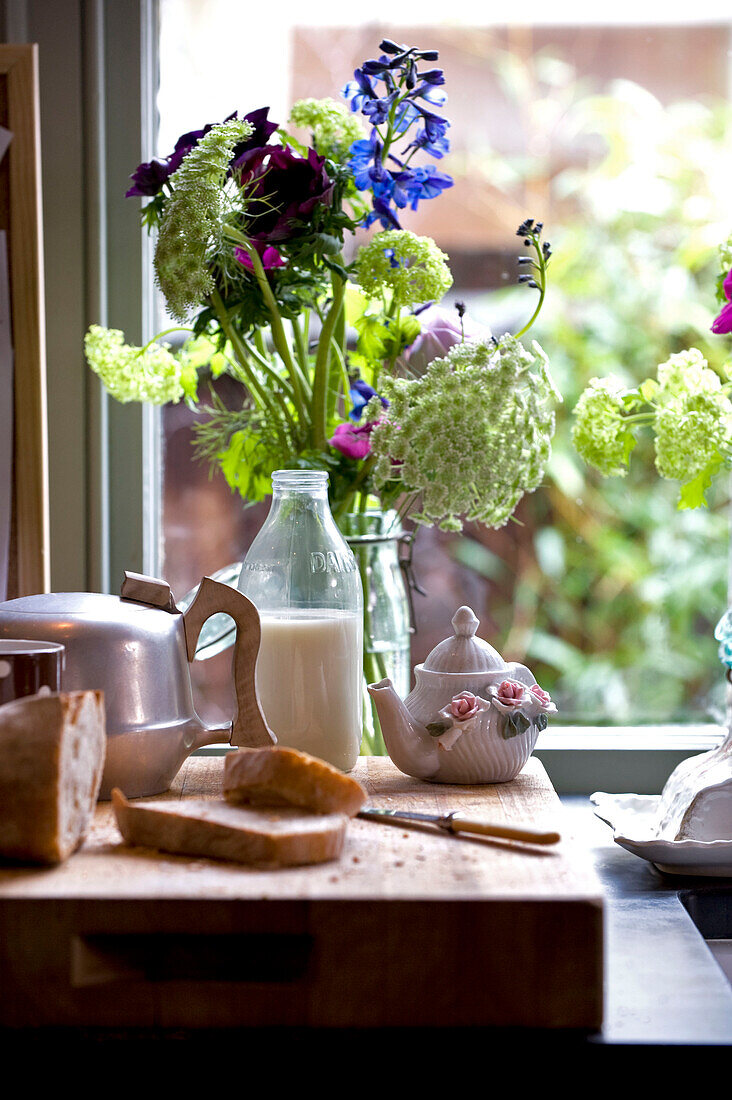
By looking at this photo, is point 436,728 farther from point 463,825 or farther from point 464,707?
point 463,825

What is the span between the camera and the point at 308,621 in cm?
98

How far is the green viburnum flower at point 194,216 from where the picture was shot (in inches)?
37.3

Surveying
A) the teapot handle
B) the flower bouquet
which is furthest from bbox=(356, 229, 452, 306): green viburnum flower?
the teapot handle

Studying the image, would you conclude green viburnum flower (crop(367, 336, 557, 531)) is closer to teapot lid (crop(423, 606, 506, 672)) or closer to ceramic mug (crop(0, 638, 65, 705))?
teapot lid (crop(423, 606, 506, 672))

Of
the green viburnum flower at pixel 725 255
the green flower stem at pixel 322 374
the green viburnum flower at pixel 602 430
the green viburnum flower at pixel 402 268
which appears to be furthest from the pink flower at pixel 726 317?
the green flower stem at pixel 322 374

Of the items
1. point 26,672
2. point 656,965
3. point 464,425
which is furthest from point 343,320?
point 656,965

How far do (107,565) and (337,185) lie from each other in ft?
1.72

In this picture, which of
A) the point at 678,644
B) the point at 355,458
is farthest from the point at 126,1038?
the point at 678,644

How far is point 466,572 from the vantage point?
1.44 meters

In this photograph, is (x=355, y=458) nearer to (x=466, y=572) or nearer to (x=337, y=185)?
(x=337, y=185)

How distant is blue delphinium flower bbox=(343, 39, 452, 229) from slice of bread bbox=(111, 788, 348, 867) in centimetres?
59

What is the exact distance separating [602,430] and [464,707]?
1.16 ft

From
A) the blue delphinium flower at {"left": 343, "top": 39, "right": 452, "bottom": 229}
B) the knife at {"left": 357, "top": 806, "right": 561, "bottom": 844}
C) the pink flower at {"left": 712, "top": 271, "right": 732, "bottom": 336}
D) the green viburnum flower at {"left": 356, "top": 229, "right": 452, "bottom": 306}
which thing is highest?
the blue delphinium flower at {"left": 343, "top": 39, "right": 452, "bottom": 229}

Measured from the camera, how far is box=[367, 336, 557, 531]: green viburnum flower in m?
0.96
